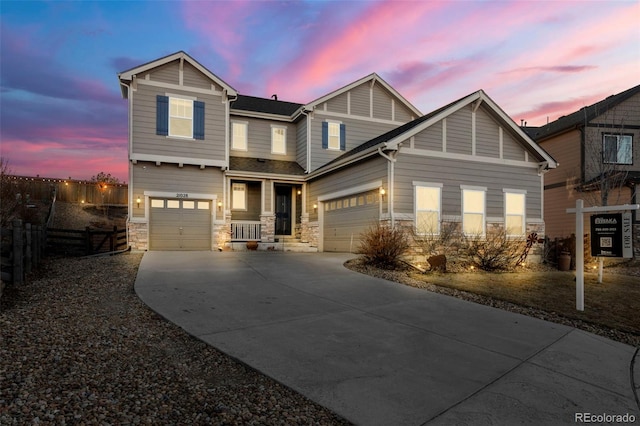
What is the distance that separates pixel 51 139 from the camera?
71.6 feet

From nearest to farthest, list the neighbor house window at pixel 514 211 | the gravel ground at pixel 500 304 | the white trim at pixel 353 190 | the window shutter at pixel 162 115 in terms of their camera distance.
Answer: the gravel ground at pixel 500 304
the white trim at pixel 353 190
the neighbor house window at pixel 514 211
the window shutter at pixel 162 115

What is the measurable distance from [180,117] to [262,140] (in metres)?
4.58

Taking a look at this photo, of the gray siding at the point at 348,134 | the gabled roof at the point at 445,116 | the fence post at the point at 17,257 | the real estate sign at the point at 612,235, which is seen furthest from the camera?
the gray siding at the point at 348,134

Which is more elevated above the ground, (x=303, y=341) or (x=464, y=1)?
(x=464, y=1)

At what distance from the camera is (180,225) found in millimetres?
16891

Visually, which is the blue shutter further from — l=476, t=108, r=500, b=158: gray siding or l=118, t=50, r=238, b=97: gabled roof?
l=476, t=108, r=500, b=158: gray siding

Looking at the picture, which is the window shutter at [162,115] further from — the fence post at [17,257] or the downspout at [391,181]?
the fence post at [17,257]

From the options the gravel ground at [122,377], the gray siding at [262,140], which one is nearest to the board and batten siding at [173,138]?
the gray siding at [262,140]

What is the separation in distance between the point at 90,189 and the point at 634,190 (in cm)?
3177

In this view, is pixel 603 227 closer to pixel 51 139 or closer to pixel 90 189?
pixel 51 139

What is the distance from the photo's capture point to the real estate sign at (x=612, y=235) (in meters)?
7.35

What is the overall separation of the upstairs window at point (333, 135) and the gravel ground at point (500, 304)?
9347mm

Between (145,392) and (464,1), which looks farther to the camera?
(464,1)

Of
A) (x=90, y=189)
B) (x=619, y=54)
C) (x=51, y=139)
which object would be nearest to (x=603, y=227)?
(x=619, y=54)
